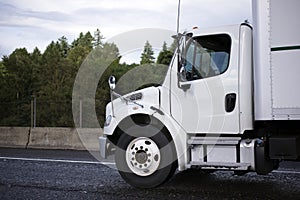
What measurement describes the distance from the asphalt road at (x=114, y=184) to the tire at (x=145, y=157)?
17 centimetres

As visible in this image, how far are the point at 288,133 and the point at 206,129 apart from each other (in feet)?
3.66

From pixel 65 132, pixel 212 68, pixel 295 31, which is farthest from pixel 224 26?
pixel 65 132

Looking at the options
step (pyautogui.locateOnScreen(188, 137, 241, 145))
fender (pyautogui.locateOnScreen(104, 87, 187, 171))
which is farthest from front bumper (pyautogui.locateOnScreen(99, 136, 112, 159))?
step (pyautogui.locateOnScreen(188, 137, 241, 145))

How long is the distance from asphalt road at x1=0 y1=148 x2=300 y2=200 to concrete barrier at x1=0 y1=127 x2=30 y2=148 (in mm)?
4472

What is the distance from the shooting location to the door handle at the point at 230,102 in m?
5.79

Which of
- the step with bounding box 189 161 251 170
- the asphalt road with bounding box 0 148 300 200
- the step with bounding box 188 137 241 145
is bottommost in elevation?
the asphalt road with bounding box 0 148 300 200

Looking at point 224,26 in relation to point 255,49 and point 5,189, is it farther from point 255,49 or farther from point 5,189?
point 5,189

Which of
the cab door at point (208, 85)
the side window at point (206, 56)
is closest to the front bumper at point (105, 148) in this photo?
the cab door at point (208, 85)

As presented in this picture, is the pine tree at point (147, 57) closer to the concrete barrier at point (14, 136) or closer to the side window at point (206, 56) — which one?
the side window at point (206, 56)

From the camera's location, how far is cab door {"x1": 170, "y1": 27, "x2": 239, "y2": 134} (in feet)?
19.1

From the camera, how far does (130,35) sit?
20.5 feet

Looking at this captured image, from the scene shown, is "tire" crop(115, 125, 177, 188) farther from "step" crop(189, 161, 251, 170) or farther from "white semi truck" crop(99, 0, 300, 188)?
"step" crop(189, 161, 251, 170)

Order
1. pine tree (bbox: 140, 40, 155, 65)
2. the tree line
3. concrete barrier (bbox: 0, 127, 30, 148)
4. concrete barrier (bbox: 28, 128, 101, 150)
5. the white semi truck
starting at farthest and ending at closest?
1. concrete barrier (bbox: 0, 127, 30, 148)
2. concrete barrier (bbox: 28, 128, 101, 150)
3. the tree line
4. pine tree (bbox: 140, 40, 155, 65)
5. the white semi truck

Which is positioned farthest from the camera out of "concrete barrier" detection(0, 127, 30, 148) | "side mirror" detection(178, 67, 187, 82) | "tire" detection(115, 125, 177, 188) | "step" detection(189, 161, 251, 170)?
"concrete barrier" detection(0, 127, 30, 148)
